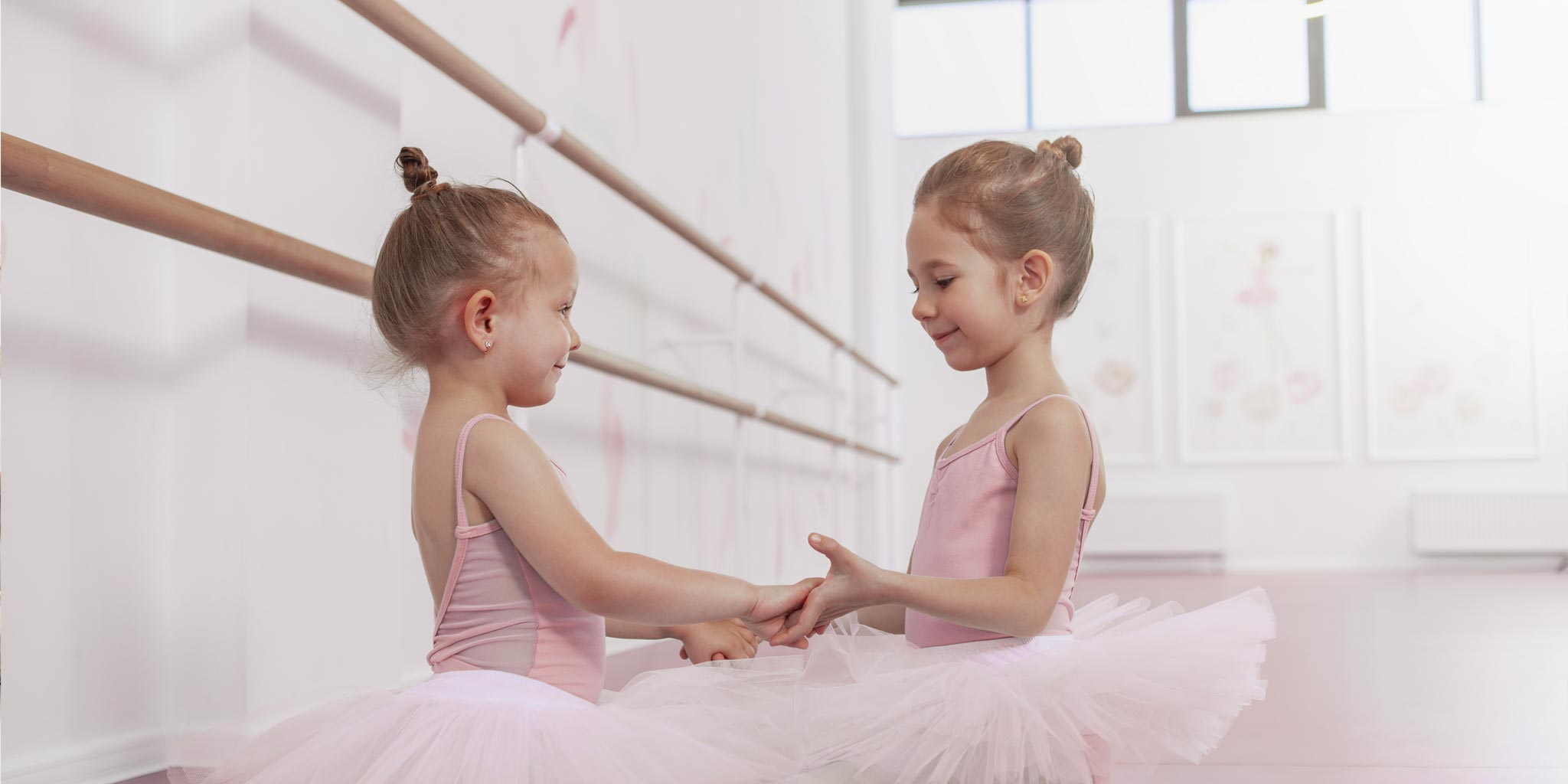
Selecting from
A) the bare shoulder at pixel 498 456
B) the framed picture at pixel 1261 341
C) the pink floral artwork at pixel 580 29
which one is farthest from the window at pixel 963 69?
the bare shoulder at pixel 498 456

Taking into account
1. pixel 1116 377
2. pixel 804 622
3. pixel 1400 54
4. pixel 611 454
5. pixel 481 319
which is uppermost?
pixel 1400 54

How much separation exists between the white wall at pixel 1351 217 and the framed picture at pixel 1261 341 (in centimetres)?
6

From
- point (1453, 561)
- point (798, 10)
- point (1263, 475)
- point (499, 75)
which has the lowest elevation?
point (1453, 561)

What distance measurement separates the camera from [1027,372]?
110cm

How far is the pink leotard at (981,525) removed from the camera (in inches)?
41.2

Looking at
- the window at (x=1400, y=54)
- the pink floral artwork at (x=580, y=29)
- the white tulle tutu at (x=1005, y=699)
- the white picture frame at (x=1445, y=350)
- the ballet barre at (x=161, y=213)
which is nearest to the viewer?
the ballet barre at (x=161, y=213)

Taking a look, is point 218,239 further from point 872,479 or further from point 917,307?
point 872,479

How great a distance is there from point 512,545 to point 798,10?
334cm

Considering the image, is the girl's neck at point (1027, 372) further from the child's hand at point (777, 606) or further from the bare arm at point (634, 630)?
the bare arm at point (634, 630)

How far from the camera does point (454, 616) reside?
97 centimetres

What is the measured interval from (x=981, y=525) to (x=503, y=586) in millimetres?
392

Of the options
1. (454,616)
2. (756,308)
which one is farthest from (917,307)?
(756,308)

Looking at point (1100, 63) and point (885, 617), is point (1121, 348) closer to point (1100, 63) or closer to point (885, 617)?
point (1100, 63)

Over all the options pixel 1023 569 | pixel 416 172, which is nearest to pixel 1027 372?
pixel 1023 569
